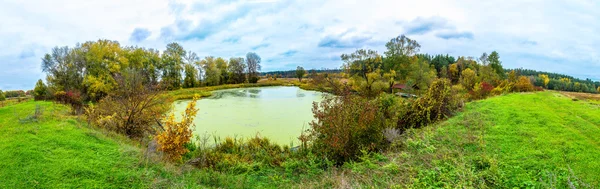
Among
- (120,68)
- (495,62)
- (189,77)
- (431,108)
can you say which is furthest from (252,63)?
(431,108)

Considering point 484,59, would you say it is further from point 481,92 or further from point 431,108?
point 431,108

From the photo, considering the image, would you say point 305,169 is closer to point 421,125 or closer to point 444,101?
point 421,125

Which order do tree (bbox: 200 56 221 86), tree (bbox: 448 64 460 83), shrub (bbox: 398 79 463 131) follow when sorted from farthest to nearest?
1. tree (bbox: 200 56 221 86)
2. tree (bbox: 448 64 460 83)
3. shrub (bbox: 398 79 463 131)

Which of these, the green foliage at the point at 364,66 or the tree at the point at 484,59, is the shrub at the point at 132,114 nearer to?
the green foliage at the point at 364,66

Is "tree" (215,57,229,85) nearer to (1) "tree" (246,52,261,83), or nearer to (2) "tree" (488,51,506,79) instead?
(1) "tree" (246,52,261,83)

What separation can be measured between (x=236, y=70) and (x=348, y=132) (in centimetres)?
4868

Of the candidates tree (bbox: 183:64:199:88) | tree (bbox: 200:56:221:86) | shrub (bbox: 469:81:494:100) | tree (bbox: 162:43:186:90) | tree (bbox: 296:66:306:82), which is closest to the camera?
shrub (bbox: 469:81:494:100)

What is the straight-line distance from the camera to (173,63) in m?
39.9

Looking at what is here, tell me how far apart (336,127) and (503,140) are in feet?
10.7

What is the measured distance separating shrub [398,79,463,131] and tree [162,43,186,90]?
37186mm

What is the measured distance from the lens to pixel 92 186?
3883mm

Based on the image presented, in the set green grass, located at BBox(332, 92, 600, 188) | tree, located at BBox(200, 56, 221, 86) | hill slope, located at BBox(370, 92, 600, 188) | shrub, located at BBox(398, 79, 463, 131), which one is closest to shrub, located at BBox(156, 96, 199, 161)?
green grass, located at BBox(332, 92, 600, 188)

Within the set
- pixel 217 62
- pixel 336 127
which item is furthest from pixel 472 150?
pixel 217 62

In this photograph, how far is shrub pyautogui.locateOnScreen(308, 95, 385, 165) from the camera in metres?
5.61
